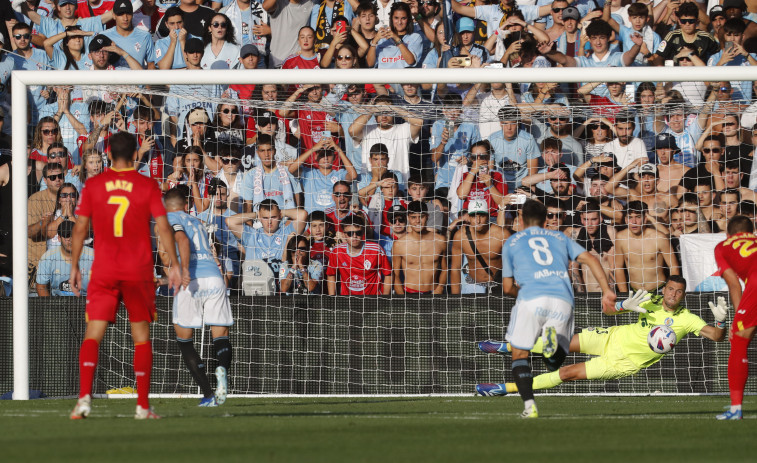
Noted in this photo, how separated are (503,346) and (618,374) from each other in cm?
136

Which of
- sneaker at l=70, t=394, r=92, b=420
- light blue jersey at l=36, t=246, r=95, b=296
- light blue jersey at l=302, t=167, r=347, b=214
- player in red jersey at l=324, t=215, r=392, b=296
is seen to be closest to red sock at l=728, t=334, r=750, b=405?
sneaker at l=70, t=394, r=92, b=420

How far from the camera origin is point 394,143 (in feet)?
45.7

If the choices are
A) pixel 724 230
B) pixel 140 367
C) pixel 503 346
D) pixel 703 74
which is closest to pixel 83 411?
pixel 140 367

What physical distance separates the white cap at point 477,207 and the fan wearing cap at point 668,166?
2.22m

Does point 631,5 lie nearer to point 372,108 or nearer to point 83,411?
point 372,108

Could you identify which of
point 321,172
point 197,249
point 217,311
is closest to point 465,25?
point 321,172

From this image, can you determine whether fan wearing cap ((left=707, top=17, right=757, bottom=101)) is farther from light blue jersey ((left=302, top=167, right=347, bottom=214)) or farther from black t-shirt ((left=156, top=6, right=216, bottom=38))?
black t-shirt ((left=156, top=6, right=216, bottom=38))

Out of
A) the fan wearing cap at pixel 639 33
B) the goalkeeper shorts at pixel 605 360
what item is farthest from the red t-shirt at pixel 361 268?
the fan wearing cap at pixel 639 33

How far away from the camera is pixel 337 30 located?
1573cm

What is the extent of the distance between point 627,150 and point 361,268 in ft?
12.4

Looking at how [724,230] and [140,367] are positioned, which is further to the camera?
[724,230]

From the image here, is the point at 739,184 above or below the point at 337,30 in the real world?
below

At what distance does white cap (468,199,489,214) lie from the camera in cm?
1355

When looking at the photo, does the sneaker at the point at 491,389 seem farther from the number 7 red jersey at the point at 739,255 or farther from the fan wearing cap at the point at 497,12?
the fan wearing cap at the point at 497,12
